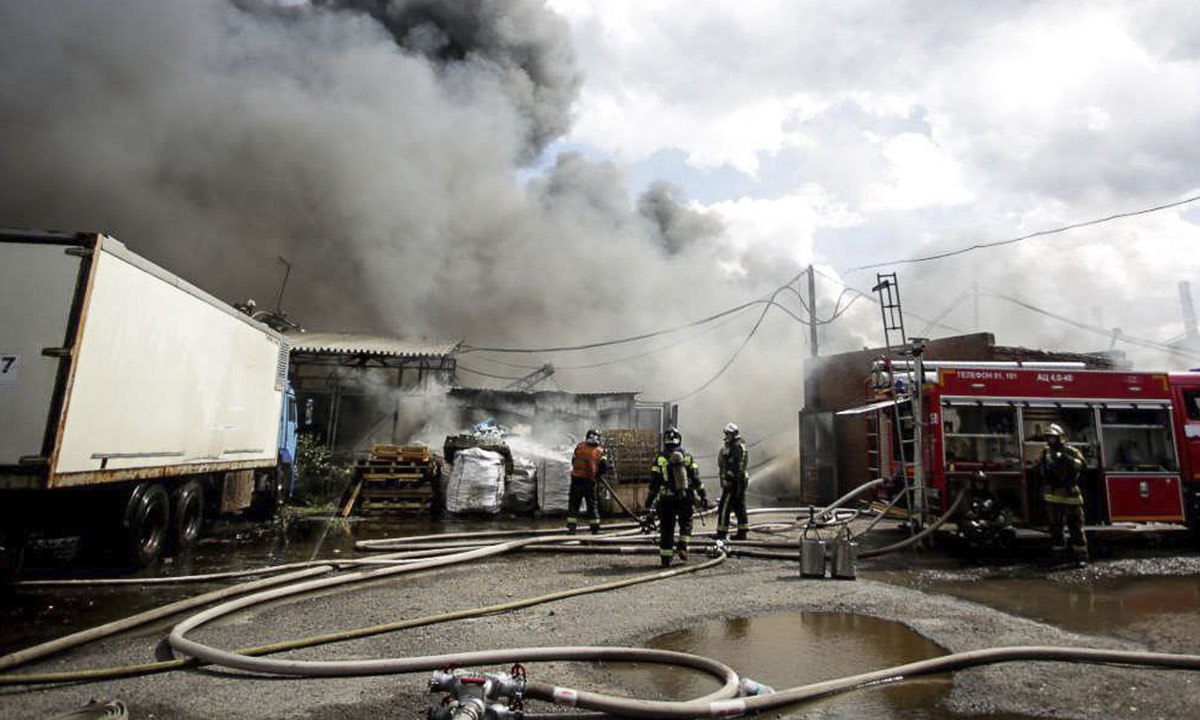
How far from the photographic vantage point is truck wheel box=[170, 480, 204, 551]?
7.36 meters

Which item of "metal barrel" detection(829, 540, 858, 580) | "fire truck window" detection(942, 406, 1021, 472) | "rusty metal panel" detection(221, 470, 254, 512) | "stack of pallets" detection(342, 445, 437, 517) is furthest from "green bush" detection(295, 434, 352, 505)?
"fire truck window" detection(942, 406, 1021, 472)

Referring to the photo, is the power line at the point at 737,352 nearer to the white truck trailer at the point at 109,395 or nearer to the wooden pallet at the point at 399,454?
the wooden pallet at the point at 399,454

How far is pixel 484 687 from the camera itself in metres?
2.64

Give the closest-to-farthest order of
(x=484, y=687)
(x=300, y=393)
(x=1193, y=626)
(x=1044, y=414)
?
(x=484, y=687), (x=1193, y=626), (x=1044, y=414), (x=300, y=393)

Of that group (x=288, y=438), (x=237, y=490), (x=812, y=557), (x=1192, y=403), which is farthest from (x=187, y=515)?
(x=1192, y=403)

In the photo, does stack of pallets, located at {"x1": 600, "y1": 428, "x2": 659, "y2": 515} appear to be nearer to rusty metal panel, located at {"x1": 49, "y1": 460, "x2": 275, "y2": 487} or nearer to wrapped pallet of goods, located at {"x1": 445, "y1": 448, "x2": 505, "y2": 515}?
wrapped pallet of goods, located at {"x1": 445, "y1": 448, "x2": 505, "y2": 515}

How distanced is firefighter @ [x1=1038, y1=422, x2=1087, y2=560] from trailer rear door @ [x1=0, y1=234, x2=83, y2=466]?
9.51 meters

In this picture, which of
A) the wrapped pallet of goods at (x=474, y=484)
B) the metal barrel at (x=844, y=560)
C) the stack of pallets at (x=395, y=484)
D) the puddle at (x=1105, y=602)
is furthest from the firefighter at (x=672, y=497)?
the stack of pallets at (x=395, y=484)

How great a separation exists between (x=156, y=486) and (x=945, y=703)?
23.5 feet

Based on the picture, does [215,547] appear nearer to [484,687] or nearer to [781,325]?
[484,687]

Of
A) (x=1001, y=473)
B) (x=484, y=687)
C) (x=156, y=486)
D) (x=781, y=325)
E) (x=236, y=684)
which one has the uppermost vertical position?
(x=781, y=325)

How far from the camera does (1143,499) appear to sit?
8258mm

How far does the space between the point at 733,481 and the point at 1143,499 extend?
5148mm

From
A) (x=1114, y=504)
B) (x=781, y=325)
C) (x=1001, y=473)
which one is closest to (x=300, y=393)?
(x=781, y=325)
